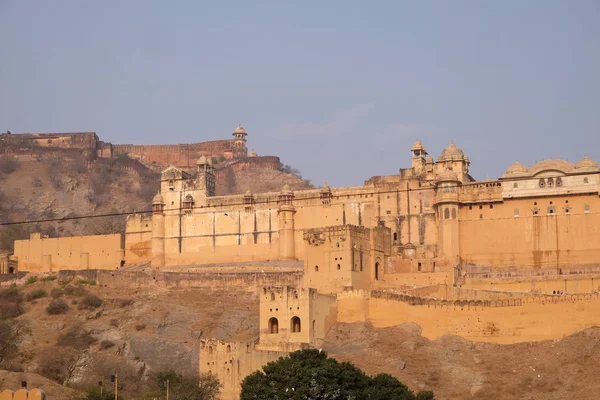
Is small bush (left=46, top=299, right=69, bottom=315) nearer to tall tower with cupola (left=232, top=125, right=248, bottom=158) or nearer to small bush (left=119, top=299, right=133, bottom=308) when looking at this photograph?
small bush (left=119, top=299, right=133, bottom=308)

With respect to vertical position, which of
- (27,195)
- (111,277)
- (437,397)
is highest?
(27,195)

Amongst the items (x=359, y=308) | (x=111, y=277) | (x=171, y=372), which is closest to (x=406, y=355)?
(x=359, y=308)

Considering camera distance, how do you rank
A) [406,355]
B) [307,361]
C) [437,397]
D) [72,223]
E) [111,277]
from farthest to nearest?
[72,223], [111,277], [406,355], [437,397], [307,361]

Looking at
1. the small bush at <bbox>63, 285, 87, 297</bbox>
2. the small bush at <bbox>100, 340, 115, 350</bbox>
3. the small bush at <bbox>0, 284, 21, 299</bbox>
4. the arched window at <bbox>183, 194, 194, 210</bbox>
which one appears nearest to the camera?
the small bush at <bbox>100, 340, 115, 350</bbox>

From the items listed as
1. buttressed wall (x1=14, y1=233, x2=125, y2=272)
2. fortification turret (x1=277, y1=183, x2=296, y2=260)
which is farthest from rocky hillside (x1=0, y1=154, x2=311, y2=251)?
fortification turret (x1=277, y1=183, x2=296, y2=260)

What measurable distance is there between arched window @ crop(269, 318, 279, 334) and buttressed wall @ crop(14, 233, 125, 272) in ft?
77.7

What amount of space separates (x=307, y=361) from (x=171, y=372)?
1374cm

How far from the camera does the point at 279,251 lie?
82.9m

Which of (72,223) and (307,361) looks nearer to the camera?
(307,361)

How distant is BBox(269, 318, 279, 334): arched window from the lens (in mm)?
66625

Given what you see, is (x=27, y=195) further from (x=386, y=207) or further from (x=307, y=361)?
(x=307, y=361)

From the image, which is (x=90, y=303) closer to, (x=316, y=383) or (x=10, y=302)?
(x=10, y=302)

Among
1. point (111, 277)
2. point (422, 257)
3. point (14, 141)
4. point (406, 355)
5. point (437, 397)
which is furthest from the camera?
point (14, 141)

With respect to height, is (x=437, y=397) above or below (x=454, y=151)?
below
